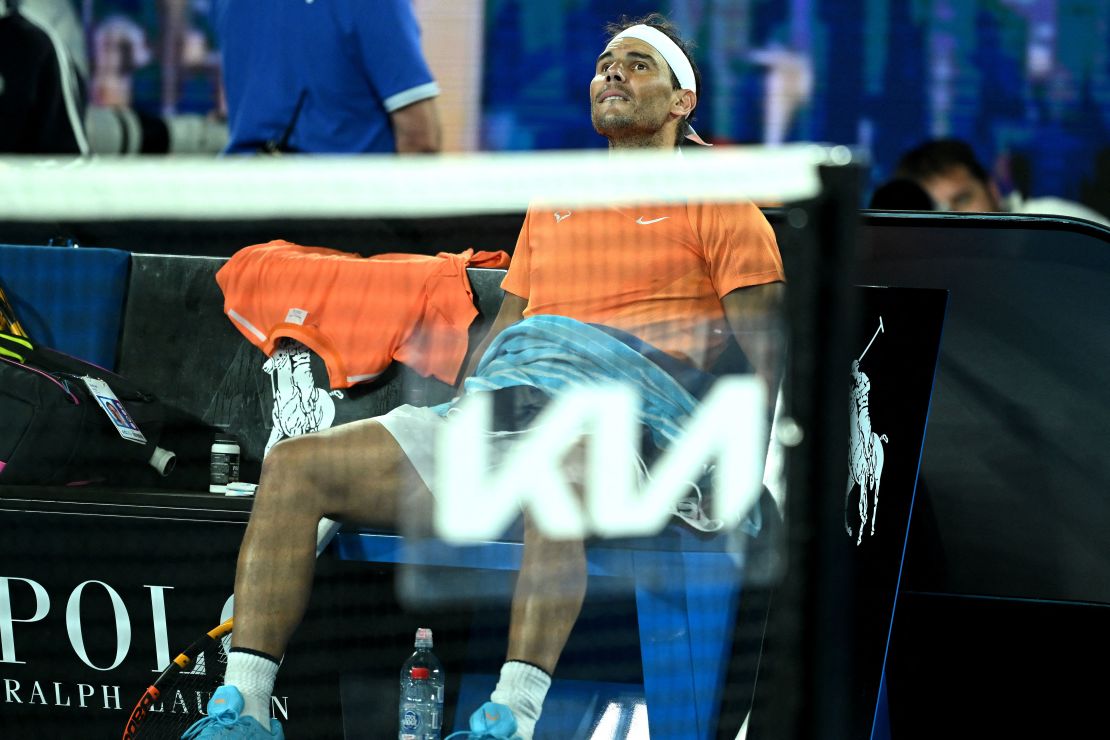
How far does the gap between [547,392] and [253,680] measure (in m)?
0.57

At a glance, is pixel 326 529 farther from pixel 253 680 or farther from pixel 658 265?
pixel 658 265

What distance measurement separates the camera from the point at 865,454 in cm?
225

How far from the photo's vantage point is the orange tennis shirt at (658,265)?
80.8 inches

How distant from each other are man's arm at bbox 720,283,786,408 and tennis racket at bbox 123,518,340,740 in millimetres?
653

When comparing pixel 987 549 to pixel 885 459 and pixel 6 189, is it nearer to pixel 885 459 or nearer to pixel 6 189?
pixel 885 459

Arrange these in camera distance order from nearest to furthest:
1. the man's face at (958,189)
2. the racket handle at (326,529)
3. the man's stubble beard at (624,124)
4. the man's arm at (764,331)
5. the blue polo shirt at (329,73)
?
the man's arm at (764,331) < the racket handle at (326,529) < the man's stubble beard at (624,124) < the blue polo shirt at (329,73) < the man's face at (958,189)

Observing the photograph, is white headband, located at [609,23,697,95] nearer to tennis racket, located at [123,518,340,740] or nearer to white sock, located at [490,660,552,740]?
tennis racket, located at [123,518,340,740]

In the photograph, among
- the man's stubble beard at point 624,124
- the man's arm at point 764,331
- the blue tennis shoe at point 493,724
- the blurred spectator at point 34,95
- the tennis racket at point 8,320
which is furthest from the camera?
the blurred spectator at point 34,95

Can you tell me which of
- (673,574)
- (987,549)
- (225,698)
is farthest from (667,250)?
(987,549)

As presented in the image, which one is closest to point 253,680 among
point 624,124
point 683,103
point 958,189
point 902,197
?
point 624,124

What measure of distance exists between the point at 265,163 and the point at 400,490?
499mm

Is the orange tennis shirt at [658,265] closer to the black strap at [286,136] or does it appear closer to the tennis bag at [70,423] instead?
the tennis bag at [70,423]

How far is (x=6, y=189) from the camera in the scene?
2059mm

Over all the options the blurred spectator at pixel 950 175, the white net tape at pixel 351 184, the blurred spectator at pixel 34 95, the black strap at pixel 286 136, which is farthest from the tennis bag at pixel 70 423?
the blurred spectator at pixel 950 175
